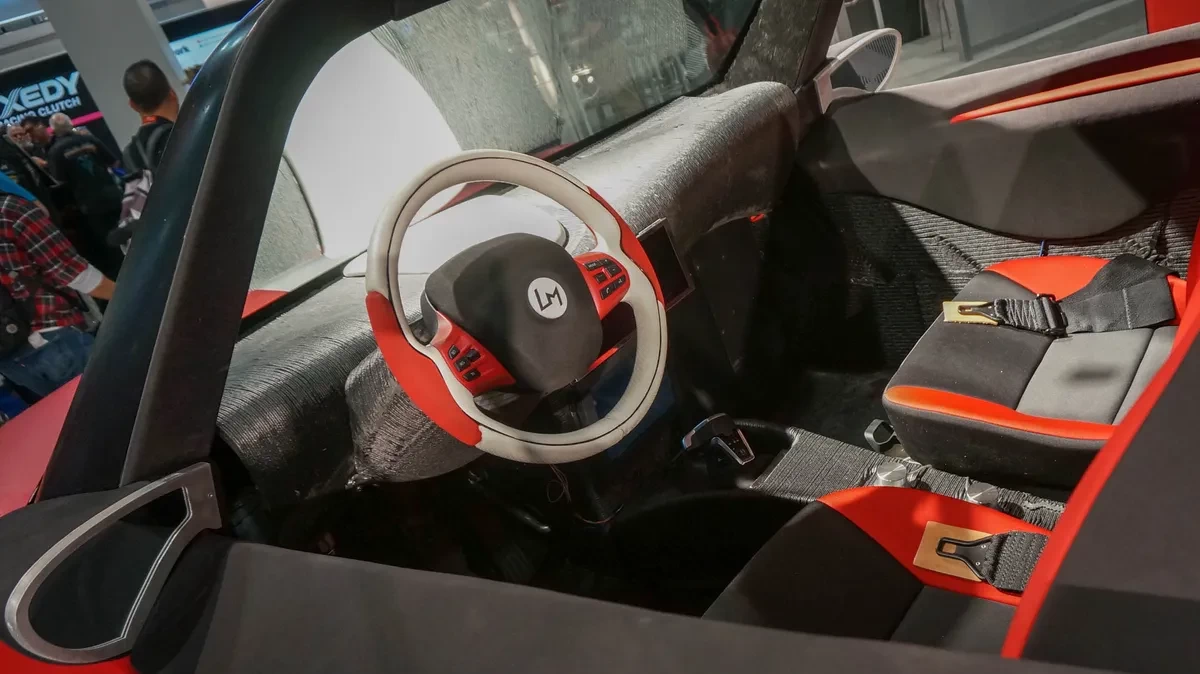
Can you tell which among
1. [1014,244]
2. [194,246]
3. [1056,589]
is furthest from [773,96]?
[1056,589]

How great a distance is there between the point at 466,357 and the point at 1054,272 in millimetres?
1117

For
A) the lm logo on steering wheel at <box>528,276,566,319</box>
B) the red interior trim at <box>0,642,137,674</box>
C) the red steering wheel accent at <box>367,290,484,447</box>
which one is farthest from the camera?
the lm logo on steering wheel at <box>528,276,566,319</box>

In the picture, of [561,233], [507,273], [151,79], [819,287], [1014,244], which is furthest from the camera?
[151,79]

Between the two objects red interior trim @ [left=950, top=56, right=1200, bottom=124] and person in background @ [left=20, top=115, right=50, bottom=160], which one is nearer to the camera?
red interior trim @ [left=950, top=56, right=1200, bottom=124]

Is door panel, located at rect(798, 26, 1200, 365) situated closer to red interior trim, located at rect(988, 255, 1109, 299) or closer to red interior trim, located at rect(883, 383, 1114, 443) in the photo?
red interior trim, located at rect(988, 255, 1109, 299)

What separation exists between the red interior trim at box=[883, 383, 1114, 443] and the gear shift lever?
0.88 feet

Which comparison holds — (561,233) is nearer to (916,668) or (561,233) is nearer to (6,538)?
(6,538)

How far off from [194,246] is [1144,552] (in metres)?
0.67

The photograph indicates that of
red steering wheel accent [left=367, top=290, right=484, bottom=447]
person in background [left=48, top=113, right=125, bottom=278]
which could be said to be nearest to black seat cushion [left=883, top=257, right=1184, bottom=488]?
red steering wheel accent [left=367, top=290, right=484, bottom=447]

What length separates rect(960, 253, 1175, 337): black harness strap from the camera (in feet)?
4.08

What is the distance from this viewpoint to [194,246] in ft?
2.12

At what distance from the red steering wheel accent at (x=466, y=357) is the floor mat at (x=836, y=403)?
103 cm

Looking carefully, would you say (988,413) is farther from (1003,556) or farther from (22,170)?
(22,170)

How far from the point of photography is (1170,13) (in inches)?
60.0
